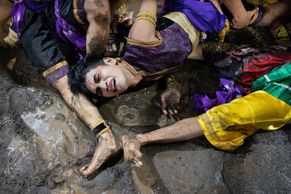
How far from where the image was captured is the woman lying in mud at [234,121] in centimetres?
269

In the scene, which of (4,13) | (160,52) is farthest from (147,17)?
(4,13)

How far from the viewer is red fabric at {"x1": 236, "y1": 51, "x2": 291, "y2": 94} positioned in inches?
121

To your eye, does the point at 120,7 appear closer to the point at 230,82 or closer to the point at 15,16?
the point at 15,16

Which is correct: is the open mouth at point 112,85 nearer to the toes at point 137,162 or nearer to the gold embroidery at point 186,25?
the toes at point 137,162

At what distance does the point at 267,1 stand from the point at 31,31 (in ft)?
7.05

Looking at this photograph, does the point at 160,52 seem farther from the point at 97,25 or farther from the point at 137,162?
the point at 137,162

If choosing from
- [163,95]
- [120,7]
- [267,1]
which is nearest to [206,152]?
[163,95]

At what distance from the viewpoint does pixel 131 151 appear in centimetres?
251

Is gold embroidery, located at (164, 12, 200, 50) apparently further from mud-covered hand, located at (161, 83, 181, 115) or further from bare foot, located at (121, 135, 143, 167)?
bare foot, located at (121, 135, 143, 167)

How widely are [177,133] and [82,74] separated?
0.84 meters

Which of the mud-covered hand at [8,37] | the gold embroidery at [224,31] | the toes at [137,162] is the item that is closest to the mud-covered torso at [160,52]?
the gold embroidery at [224,31]

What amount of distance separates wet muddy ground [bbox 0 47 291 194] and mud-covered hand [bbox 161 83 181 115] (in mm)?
94

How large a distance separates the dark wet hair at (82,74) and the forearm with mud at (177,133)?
555mm

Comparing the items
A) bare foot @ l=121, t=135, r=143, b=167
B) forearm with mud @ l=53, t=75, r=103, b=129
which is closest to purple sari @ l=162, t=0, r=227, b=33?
forearm with mud @ l=53, t=75, r=103, b=129
